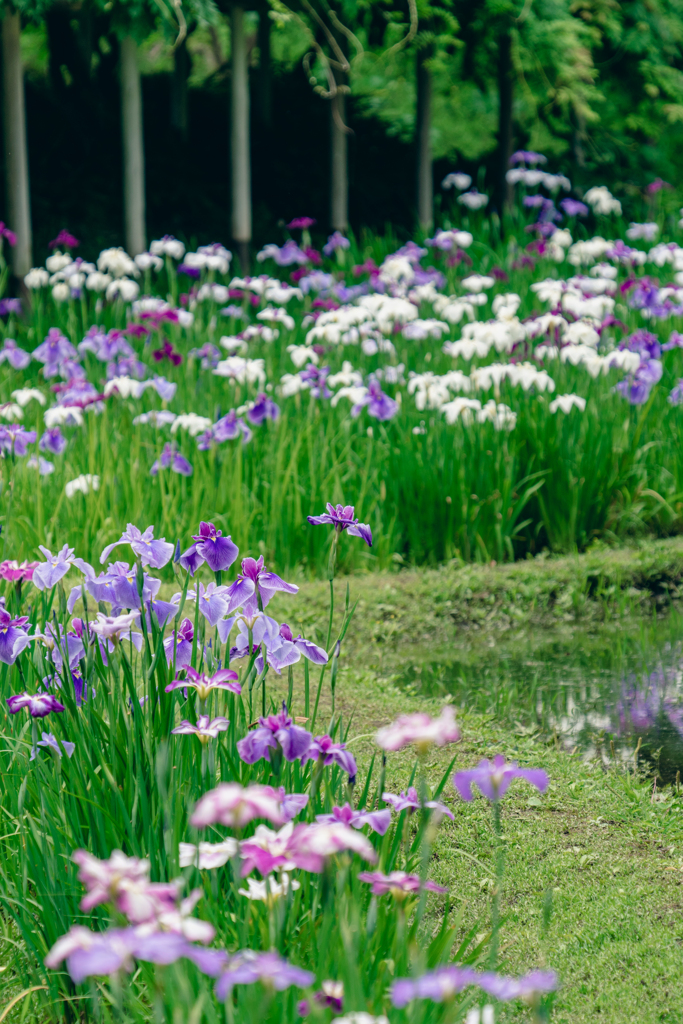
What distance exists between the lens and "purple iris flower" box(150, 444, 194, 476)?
3.85m

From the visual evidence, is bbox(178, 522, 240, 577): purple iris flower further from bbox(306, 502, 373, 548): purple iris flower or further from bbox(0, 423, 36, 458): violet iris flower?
bbox(0, 423, 36, 458): violet iris flower

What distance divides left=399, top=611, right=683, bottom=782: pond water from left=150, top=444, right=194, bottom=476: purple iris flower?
3.73ft

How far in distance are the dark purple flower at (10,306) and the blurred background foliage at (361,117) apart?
4.83ft

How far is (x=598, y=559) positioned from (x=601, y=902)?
219 centimetres

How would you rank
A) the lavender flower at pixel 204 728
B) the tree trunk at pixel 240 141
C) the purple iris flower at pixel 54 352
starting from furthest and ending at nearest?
the tree trunk at pixel 240 141, the purple iris flower at pixel 54 352, the lavender flower at pixel 204 728

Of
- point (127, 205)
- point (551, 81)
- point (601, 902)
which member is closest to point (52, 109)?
point (127, 205)

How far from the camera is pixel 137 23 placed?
21.8ft

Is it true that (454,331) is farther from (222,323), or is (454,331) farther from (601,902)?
(601,902)

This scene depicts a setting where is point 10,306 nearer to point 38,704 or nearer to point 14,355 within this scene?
point 14,355

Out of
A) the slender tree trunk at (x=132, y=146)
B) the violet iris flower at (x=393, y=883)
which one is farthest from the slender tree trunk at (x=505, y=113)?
the violet iris flower at (x=393, y=883)

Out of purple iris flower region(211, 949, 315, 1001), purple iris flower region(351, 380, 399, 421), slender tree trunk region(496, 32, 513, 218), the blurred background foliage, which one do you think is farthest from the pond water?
slender tree trunk region(496, 32, 513, 218)

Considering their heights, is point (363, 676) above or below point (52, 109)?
below

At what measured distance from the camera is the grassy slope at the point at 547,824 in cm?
188

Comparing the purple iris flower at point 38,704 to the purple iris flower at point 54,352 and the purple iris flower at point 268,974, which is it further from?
the purple iris flower at point 54,352
